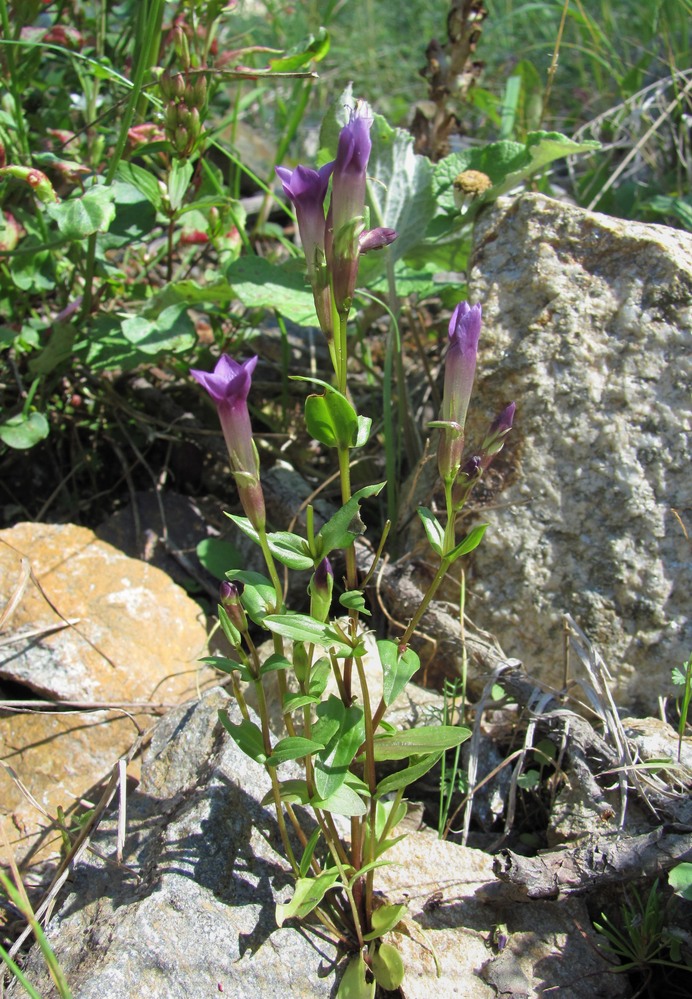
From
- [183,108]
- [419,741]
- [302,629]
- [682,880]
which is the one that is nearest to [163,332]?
[183,108]

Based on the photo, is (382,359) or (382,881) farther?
(382,359)

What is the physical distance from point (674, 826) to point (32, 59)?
2756mm

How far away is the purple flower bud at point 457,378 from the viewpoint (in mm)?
1347

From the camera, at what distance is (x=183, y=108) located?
6.93 ft

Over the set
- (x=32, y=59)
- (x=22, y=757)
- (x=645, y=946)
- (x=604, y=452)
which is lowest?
(x=22, y=757)

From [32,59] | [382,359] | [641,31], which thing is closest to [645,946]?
[382,359]

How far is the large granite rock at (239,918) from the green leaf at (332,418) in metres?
0.82

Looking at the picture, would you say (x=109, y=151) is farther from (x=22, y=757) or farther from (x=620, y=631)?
(x=620, y=631)

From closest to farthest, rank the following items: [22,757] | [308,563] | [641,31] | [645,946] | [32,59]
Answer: [308,563], [645,946], [22,757], [32,59], [641,31]

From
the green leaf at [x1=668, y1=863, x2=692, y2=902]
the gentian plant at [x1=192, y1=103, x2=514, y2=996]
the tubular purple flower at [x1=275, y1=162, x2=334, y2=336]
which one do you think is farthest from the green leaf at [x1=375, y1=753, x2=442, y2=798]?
the tubular purple flower at [x1=275, y1=162, x2=334, y2=336]

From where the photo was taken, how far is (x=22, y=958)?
61.1 inches

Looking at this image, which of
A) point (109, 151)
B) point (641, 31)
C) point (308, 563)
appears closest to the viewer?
point (308, 563)

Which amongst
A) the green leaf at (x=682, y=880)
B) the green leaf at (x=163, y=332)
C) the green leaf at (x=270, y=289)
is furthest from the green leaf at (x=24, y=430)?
the green leaf at (x=682, y=880)

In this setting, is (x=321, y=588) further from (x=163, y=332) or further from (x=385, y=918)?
(x=163, y=332)
